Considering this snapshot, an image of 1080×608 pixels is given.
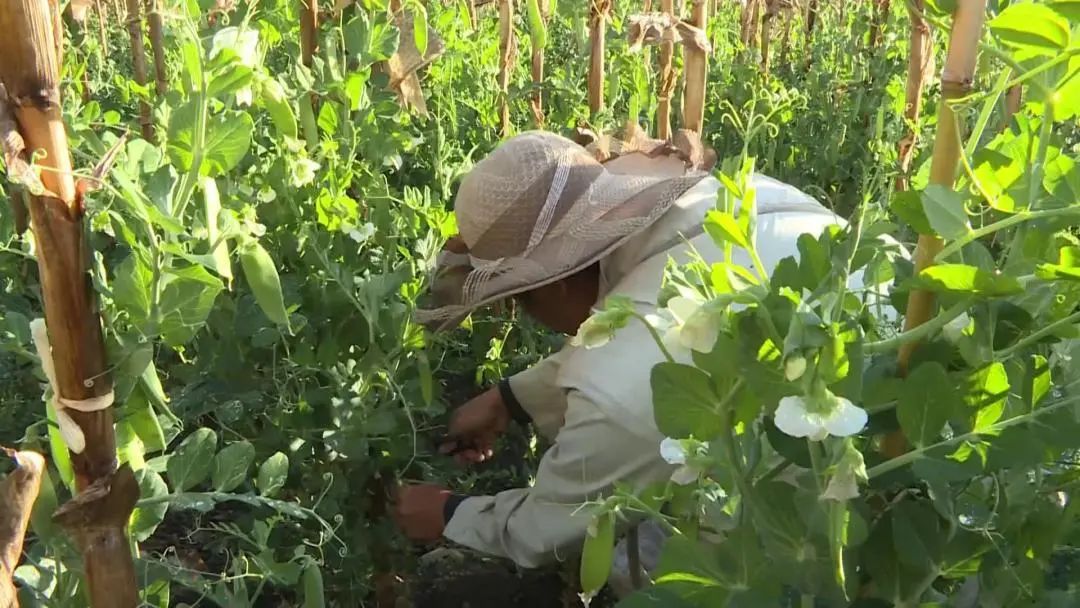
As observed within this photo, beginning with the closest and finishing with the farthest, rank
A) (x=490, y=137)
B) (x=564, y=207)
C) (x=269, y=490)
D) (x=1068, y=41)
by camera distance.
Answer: (x=1068, y=41) → (x=269, y=490) → (x=564, y=207) → (x=490, y=137)

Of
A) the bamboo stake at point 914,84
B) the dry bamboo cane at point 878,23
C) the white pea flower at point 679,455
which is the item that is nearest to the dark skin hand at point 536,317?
the white pea flower at point 679,455

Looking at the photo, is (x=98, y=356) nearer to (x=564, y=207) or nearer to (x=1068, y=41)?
(x=1068, y=41)

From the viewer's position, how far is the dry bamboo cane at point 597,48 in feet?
8.13

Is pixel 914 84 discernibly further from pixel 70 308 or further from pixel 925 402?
pixel 70 308

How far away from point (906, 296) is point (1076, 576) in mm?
296

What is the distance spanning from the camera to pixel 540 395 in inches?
71.2

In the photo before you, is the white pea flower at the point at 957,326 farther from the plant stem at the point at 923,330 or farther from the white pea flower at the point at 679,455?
the white pea flower at the point at 679,455

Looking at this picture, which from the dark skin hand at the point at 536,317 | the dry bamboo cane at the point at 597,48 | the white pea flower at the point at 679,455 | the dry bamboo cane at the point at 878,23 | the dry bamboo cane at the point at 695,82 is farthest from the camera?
the dry bamboo cane at the point at 878,23

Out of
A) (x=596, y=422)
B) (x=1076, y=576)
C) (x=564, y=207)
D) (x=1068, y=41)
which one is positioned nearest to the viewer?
(x=1068, y=41)

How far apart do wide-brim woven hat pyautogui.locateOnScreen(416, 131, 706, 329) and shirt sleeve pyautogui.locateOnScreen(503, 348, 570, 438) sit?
279 millimetres

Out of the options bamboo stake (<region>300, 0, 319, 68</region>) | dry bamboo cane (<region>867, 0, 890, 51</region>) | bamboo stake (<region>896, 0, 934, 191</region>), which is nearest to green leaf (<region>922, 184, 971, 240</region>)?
bamboo stake (<region>300, 0, 319, 68</region>)

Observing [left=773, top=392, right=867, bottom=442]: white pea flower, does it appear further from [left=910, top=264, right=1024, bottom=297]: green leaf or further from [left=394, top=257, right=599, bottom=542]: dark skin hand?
[left=394, top=257, right=599, bottom=542]: dark skin hand

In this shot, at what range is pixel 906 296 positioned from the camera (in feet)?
2.50

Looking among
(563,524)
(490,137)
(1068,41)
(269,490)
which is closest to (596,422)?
(563,524)
